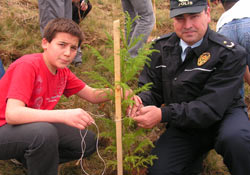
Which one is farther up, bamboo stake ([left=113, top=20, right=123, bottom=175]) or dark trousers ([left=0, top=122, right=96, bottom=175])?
bamboo stake ([left=113, top=20, right=123, bottom=175])

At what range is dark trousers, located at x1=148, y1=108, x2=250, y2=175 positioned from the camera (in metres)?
2.21

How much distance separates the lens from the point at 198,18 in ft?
8.16

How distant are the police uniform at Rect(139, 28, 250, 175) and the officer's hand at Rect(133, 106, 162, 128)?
92mm

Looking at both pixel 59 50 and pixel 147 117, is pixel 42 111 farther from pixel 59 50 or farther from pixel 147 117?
pixel 147 117

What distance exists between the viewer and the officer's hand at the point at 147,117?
2213 mm

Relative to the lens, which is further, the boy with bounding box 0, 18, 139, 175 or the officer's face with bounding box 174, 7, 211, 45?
the officer's face with bounding box 174, 7, 211, 45

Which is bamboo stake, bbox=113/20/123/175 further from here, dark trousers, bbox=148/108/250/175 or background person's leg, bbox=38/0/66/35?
background person's leg, bbox=38/0/66/35

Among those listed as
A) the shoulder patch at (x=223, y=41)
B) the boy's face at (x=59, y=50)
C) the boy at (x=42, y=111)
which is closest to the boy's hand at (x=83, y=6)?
the boy at (x=42, y=111)

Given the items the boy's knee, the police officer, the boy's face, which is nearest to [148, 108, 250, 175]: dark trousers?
the police officer

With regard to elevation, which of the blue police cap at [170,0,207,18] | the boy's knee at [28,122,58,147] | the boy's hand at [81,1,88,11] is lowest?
the boy's knee at [28,122,58,147]

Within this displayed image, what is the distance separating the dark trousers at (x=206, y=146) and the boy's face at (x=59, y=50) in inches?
51.0

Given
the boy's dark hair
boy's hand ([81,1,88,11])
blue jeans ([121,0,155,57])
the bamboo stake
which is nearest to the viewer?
the bamboo stake

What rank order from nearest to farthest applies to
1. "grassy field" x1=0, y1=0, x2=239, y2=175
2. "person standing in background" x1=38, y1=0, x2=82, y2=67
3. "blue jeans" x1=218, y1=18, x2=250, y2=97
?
1. "grassy field" x1=0, y1=0, x2=239, y2=175
2. "blue jeans" x1=218, y1=18, x2=250, y2=97
3. "person standing in background" x1=38, y1=0, x2=82, y2=67

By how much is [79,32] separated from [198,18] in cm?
114
